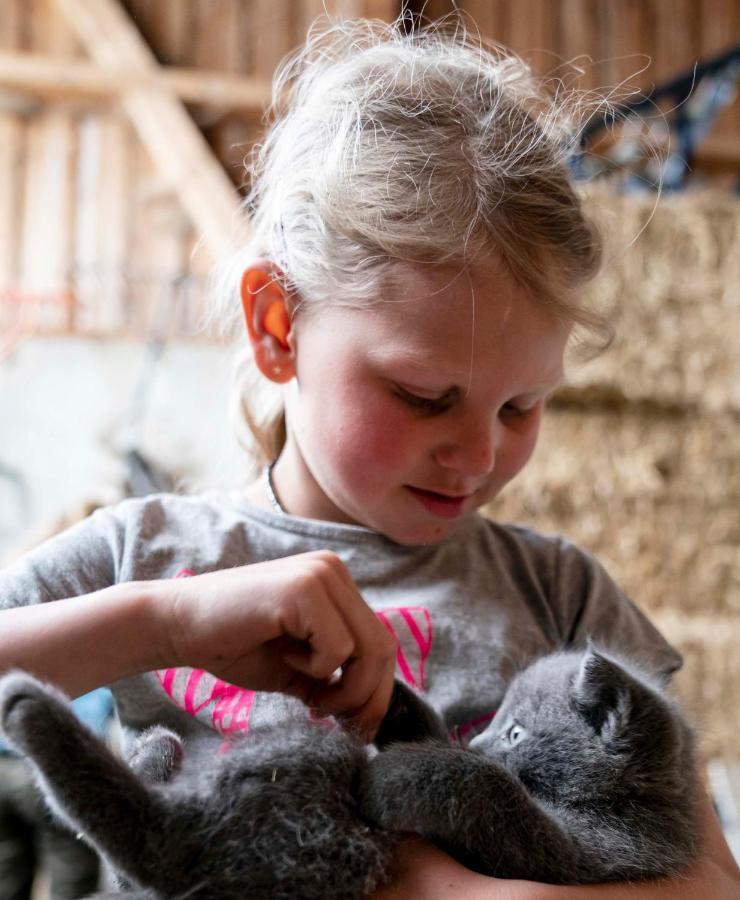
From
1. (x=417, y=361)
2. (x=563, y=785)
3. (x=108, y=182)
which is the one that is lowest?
(x=563, y=785)

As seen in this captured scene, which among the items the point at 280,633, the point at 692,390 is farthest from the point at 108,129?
the point at 280,633

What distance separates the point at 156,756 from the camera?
81 centimetres

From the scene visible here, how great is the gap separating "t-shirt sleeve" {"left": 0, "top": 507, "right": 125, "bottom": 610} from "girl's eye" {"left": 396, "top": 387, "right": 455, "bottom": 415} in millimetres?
352

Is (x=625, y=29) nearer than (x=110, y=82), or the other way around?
(x=110, y=82)

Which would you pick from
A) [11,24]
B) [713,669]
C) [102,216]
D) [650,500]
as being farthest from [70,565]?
[11,24]

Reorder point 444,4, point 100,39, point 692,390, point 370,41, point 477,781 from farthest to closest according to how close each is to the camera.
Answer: point 444,4 < point 100,39 < point 692,390 < point 370,41 < point 477,781

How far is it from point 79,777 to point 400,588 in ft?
1.60

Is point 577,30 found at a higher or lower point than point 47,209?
higher

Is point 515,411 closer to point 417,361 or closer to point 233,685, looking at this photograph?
point 417,361

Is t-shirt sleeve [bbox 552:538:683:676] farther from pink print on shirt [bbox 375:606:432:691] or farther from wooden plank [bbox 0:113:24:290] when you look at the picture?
wooden plank [bbox 0:113:24:290]

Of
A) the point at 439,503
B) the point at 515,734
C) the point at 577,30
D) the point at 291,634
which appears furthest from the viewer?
the point at 577,30

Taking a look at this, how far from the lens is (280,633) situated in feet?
2.52

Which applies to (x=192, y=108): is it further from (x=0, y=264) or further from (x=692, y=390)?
(x=692, y=390)

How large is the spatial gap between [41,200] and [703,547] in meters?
2.70
